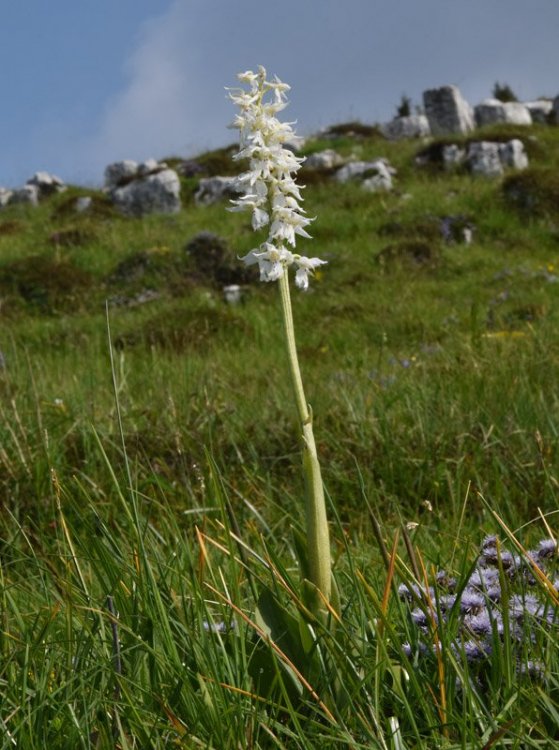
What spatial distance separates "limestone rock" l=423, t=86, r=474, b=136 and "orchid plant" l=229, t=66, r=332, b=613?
3445 cm

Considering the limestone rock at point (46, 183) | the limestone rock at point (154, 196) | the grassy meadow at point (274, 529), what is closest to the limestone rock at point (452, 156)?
the limestone rock at point (154, 196)

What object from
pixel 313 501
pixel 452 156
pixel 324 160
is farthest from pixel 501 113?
pixel 313 501

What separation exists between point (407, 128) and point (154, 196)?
43.7 feet

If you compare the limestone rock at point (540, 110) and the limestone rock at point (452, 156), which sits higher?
the limestone rock at point (540, 110)

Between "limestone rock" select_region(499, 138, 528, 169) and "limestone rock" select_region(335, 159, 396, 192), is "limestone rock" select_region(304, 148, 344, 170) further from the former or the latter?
"limestone rock" select_region(499, 138, 528, 169)

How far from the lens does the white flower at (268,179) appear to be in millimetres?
1863

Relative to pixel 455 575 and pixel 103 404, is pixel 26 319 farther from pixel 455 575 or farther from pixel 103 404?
pixel 455 575

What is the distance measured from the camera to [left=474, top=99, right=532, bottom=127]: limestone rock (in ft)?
110

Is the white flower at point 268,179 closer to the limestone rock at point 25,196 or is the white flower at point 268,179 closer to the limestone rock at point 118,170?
the limestone rock at point 25,196

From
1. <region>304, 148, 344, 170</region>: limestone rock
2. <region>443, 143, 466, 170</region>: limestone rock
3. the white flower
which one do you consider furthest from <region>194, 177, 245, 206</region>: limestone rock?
the white flower

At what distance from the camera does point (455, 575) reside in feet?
7.65

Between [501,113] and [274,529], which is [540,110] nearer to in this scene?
[501,113]

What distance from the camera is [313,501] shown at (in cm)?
178

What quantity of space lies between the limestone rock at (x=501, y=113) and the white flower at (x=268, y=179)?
33.6 meters
